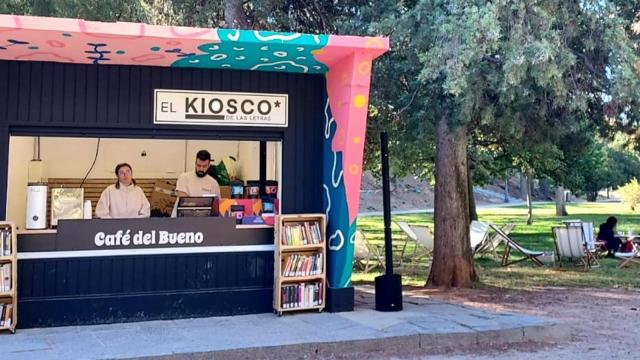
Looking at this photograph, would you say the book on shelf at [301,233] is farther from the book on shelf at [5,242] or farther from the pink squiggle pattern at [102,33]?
the book on shelf at [5,242]

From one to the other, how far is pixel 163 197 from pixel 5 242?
3444 millimetres

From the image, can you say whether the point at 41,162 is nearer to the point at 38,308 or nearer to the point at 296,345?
the point at 38,308

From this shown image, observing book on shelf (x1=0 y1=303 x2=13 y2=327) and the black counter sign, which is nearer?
book on shelf (x1=0 y1=303 x2=13 y2=327)

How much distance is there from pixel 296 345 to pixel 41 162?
4.75 m

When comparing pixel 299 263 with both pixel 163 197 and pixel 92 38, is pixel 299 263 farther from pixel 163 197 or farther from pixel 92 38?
pixel 163 197

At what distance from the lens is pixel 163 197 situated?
943cm

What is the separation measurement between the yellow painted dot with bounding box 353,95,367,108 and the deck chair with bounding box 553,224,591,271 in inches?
300

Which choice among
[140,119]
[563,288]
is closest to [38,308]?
[140,119]

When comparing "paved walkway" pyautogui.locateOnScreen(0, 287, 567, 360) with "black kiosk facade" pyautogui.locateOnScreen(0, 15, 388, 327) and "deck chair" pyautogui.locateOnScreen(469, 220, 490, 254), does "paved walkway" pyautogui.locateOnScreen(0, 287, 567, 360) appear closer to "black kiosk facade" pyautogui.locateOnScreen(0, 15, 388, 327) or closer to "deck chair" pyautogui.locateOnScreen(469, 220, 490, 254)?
"black kiosk facade" pyautogui.locateOnScreen(0, 15, 388, 327)

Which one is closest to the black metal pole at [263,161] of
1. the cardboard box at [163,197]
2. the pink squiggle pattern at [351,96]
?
the pink squiggle pattern at [351,96]

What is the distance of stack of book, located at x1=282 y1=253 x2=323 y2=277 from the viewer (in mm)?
6983

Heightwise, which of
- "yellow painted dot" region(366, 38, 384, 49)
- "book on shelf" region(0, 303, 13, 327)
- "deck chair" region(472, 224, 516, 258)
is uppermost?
"yellow painted dot" region(366, 38, 384, 49)

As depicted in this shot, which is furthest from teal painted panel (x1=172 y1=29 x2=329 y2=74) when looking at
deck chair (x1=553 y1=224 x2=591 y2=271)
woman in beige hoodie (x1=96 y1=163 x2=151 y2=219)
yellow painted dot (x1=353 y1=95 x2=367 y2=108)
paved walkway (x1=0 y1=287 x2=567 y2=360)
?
deck chair (x1=553 y1=224 x2=591 y2=271)

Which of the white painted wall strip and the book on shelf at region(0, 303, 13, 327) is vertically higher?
the white painted wall strip
